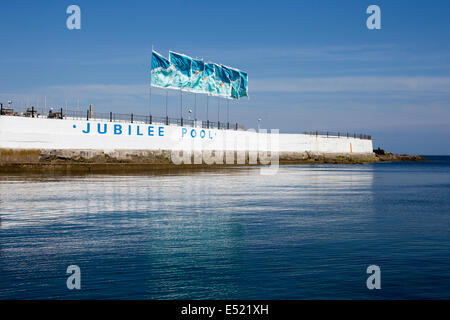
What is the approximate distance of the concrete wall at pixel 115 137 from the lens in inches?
2066

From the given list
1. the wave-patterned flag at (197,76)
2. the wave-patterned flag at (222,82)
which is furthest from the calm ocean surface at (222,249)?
the wave-patterned flag at (222,82)

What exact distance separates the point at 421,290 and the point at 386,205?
52.3 ft

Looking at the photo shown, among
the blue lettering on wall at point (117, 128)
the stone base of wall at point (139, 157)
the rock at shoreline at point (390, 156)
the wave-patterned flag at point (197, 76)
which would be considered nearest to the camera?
the stone base of wall at point (139, 157)

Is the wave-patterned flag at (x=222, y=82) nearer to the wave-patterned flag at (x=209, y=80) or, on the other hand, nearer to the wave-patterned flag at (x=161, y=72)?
the wave-patterned flag at (x=209, y=80)

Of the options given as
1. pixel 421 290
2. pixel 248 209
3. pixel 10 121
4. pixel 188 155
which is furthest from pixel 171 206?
pixel 188 155

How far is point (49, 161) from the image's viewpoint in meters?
54.8

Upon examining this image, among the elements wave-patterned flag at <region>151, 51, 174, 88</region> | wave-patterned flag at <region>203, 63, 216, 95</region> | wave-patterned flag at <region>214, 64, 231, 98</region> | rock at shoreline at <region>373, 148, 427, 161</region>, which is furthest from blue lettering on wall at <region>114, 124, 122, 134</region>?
rock at shoreline at <region>373, 148, 427, 161</region>

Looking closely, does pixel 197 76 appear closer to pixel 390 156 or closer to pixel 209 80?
pixel 209 80

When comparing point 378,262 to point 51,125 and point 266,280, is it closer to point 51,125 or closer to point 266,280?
point 266,280

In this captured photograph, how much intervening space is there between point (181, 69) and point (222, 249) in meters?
A: 57.2

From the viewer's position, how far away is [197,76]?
235 ft

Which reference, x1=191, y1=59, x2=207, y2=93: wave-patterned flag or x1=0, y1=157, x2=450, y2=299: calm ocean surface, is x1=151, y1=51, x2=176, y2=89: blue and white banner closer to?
x1=191, y1=59, x2=207, y2=93: wave-patterned flag

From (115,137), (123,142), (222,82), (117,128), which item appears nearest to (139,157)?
(123,142)

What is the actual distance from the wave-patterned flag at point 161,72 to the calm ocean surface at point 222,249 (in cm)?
4141
